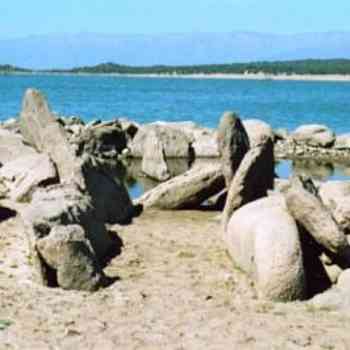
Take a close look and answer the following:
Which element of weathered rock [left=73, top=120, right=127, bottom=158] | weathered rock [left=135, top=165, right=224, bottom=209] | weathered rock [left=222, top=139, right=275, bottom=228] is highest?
weathered rock [left=222, top=139, right=275, bottom=228]

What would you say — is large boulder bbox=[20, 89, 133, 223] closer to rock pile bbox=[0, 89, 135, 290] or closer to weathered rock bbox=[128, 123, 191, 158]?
rock pile bbox=[0, 89, 135, 290]

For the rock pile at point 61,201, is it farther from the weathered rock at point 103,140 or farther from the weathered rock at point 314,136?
the weathered rock at point 314,136

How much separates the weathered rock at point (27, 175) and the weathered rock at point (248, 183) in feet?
15.4

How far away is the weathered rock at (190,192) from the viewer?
21516 mm

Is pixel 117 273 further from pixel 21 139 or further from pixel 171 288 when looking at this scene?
pixel 21 139

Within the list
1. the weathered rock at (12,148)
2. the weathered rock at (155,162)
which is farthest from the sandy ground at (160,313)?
the weathered rock at (155,162)

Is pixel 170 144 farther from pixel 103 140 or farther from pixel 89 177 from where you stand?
pixel 89 177

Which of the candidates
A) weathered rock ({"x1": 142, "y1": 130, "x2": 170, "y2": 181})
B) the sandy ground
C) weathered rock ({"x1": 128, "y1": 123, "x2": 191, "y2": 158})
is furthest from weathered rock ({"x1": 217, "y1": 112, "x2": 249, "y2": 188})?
weathered rock ({"x1": 128, "y1": 123, "x2": 191, "y2": 158})

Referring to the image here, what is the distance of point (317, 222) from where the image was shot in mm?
14070

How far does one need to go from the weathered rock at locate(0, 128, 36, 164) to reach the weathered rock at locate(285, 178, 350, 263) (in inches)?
513

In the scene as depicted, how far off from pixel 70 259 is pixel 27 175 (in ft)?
28.6

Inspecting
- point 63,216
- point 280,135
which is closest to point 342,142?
point 280,135

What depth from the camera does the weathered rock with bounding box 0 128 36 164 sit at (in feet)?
86.3

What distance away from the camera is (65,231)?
13836 millimetres
